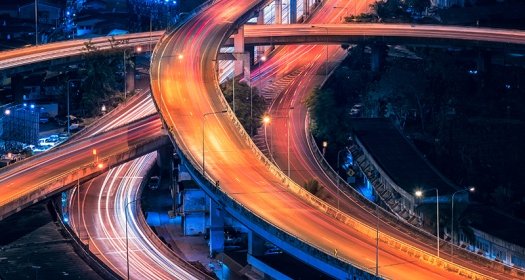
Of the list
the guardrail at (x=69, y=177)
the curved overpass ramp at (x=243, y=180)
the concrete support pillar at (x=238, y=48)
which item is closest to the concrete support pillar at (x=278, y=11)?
the concrete support pillar at (x=238, y=48)

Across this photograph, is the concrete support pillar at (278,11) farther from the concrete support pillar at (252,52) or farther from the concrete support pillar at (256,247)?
the concrete support pillar at (256,247)

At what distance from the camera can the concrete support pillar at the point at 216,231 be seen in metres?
72.6

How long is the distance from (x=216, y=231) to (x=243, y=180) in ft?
32.5

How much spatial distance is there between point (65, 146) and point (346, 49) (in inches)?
1836

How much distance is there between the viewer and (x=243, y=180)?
6419cm

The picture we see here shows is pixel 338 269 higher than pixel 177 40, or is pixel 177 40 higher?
pixel 177 40

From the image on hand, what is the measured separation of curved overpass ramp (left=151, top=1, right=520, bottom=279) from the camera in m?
50.5

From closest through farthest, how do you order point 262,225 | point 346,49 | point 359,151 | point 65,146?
point 262,225 → point 65,146 → point 359,151 → point 346,49

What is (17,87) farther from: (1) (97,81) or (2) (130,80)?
(2) (130,80)

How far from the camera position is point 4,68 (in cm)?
9919

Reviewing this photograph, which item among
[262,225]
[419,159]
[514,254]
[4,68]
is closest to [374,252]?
[262,225]

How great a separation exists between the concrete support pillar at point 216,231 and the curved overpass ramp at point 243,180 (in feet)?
18.8

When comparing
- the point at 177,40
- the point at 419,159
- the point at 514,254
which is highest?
the point at 177,40

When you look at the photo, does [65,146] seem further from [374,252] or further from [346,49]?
[346,49]
